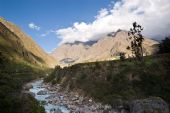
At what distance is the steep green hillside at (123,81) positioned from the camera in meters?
62.7

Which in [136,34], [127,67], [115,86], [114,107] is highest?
[136,34]

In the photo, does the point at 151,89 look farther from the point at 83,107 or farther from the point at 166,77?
the point at 83,107

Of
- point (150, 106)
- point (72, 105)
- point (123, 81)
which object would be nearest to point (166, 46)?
point (123, 81)

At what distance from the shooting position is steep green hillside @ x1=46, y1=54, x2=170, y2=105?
62.7m

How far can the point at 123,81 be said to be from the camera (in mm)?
67875

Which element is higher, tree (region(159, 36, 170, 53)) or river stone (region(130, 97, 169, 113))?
tree (region(159, 36, 170, 53))

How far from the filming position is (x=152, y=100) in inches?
1748

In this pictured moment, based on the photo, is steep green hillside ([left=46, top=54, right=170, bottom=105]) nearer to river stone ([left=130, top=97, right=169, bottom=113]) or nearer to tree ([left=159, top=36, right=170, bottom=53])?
river stone ([left=130, top=97, right=169, bottom=113])

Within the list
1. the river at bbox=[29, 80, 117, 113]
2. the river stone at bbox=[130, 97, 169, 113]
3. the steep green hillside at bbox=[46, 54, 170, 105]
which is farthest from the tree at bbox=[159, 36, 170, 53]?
the river stone at bbox=[130, 97, 169, 113]

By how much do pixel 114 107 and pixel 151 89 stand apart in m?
13.6

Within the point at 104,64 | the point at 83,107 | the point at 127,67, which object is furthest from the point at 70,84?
the point at 83,107

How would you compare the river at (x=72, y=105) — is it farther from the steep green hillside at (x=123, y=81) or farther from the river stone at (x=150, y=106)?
the river stone at (x=150, y=106)

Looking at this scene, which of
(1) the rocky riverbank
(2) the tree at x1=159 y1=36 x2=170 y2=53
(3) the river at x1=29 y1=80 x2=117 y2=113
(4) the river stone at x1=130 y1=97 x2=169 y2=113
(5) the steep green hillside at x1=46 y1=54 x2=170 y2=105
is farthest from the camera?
(2) the tree at x1=159 y1=36 x2=170 y2=53

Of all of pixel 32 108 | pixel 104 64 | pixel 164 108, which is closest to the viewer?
pixel 32 108
